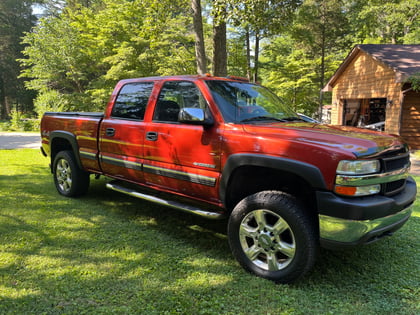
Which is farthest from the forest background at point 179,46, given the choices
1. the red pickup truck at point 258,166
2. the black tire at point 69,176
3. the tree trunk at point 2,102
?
the tree trunk at point 2,102

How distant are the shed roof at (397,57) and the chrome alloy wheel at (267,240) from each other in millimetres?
11872

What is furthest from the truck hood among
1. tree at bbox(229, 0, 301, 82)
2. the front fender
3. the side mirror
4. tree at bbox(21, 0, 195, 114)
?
tree at bbox(21, 0, 195, 114)

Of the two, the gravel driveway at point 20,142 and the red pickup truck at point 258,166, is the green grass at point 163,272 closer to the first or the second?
the red pickup truck at point 258,166

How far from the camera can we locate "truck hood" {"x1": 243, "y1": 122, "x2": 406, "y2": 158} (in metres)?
2.63

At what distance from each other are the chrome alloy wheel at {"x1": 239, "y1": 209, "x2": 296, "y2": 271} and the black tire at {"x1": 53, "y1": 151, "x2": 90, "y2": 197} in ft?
10.9

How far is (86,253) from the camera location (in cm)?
352

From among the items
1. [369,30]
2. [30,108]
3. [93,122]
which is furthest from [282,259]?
[30,108]

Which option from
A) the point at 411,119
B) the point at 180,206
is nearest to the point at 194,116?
the point at 180,206

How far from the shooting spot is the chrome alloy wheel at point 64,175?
545 cm

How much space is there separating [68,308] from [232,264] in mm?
1572

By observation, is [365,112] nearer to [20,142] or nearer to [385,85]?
[385,85]

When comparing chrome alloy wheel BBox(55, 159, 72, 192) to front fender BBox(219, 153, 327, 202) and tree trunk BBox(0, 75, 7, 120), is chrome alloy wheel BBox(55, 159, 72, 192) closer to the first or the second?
front fender BBox(219, 153, 327, 202)

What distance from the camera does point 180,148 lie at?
3.64 m

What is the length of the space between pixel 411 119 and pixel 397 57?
9.27 ft
